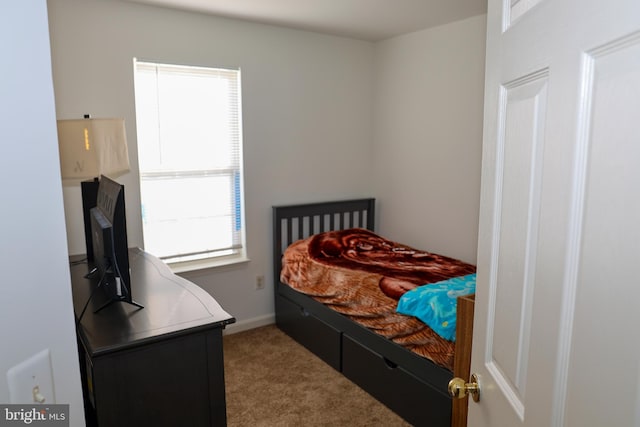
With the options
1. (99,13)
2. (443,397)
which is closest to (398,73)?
(99,13)

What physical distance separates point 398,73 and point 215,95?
1.54 meters

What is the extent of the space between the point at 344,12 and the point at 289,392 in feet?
8.20

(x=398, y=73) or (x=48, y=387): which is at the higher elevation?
(x=398, y=73)

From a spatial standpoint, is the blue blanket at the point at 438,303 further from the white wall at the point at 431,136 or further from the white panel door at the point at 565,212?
the white panel door at the point at 565,212

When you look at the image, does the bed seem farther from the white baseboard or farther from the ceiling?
the ceiling

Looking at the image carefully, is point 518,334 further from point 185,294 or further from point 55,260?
point 185,294

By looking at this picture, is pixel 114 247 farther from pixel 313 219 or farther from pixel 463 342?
pixel 313 219

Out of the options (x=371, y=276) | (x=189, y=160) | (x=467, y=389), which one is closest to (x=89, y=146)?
(x=189, y=160)

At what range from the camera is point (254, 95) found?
11.5 ft

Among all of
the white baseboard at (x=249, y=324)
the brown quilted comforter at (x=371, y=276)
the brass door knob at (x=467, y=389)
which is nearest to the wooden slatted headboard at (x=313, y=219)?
the brown quilted comforter at (x=371, y=276)

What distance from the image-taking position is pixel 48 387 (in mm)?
787

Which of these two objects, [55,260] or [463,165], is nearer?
[55,260]

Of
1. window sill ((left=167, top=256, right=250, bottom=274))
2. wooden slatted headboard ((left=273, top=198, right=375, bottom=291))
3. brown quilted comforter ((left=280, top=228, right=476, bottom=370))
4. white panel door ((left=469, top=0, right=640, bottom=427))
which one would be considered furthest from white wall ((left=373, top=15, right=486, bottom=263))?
white panel door ((left=469, top=0, right=640, bottom=427))

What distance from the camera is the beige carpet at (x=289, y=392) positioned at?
99.4 inches
